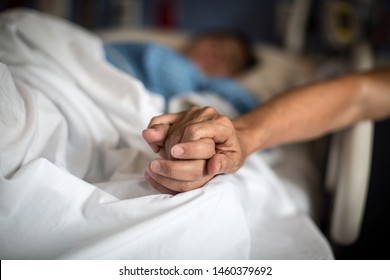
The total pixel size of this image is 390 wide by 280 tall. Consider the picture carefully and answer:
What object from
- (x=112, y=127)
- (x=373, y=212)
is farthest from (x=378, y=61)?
(x=112, y=127)


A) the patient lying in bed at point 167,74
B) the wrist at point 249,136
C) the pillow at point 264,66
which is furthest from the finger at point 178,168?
the pillow at point 264,66

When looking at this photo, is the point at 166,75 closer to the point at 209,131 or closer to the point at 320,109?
the point at 320,109

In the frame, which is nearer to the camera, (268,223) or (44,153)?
(44,153)

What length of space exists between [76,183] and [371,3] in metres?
1.40

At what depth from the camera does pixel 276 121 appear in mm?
804

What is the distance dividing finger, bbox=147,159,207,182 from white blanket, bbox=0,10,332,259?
0.11 feet

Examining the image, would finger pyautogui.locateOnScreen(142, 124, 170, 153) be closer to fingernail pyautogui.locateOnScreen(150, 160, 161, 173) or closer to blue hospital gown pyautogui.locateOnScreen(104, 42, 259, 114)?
fingernail pyautogui.locateOnScreen(150, 160, 161, 173)

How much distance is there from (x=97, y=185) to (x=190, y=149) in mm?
194

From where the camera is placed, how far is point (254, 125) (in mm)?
767

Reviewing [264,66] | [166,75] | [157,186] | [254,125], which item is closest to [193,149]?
[157,186]

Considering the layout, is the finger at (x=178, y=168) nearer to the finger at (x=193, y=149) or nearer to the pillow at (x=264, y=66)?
the finger at (x=193, y=149)

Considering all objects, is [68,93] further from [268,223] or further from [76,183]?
[268,223]

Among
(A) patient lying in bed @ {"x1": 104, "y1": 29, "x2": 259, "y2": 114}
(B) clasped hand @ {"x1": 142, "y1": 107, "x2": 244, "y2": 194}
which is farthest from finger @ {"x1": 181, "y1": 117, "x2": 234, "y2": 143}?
(A) patient lying in bed @ {"x1": 104, "y1": 29, "x2": 259, "y2": 114}

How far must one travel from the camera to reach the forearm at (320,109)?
0.80 m
